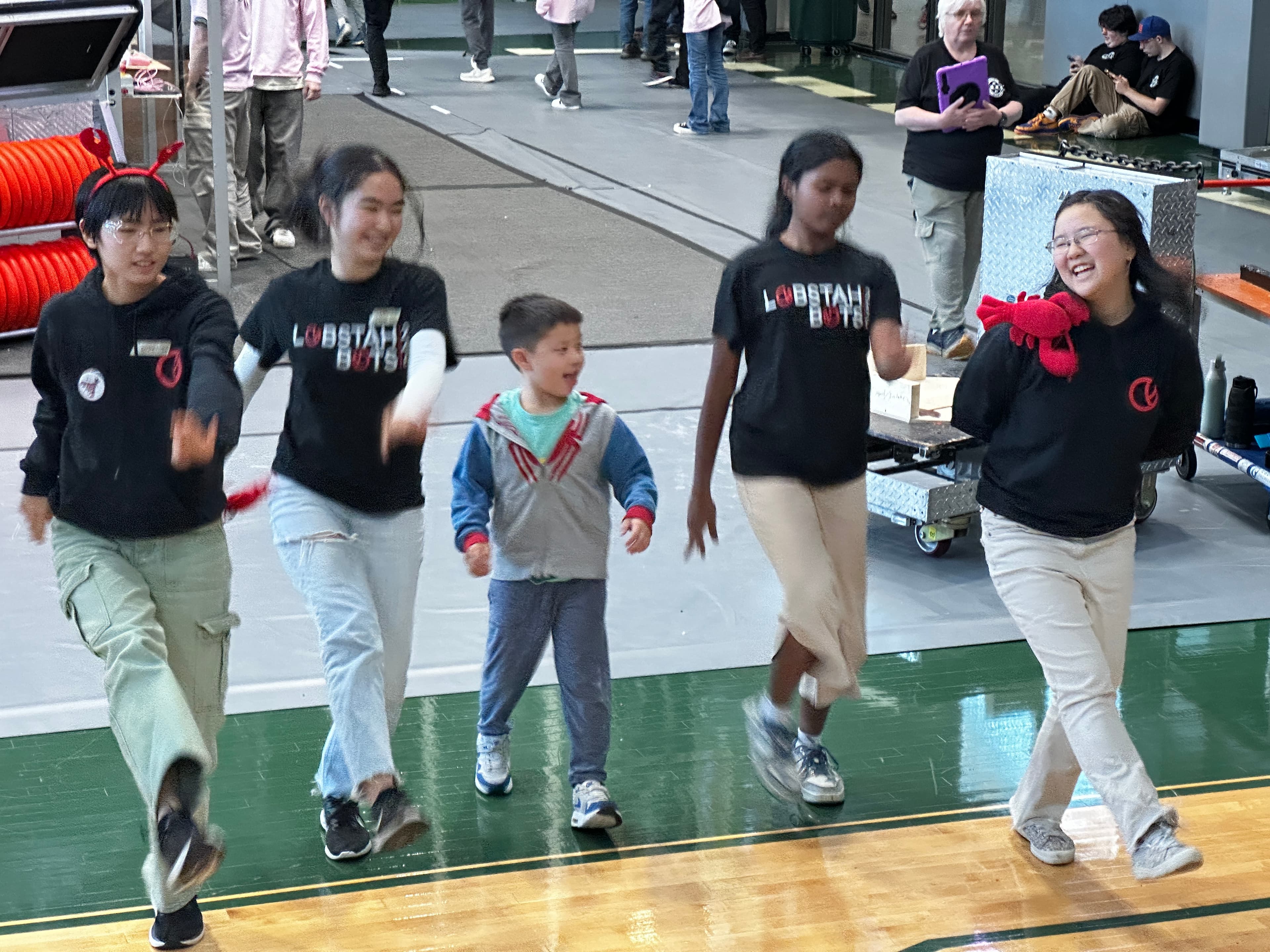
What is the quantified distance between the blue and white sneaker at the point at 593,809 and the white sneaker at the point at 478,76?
15.8 meters

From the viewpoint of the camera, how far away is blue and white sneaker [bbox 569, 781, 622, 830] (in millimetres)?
4383

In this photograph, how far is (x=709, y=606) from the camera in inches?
236

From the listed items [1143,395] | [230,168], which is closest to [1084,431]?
[1143,395]

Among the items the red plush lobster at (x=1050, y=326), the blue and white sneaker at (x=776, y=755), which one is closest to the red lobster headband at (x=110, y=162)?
the red plush lobster at (x=1050, y=326)

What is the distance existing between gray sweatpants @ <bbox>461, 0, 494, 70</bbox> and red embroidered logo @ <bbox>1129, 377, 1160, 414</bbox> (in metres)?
16.0

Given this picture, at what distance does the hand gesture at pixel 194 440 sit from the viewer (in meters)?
3.49

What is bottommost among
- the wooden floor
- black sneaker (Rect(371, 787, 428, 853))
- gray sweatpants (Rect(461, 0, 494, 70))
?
the wooden floor

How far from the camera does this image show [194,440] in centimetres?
349

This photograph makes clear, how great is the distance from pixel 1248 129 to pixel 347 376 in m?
13.4

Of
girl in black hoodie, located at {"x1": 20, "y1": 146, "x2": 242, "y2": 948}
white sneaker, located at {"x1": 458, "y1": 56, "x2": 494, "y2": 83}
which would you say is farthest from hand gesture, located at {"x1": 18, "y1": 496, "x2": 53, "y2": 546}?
white sneaker, located at {"x1": 458, "y1": 56, "x2": 494, "y2": 83}

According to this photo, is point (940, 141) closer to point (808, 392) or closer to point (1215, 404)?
point (1215, 404)

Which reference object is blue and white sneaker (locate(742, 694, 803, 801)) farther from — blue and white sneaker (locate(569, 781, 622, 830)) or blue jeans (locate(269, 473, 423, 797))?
blue jeans (locate(269, 473, 423, 797))

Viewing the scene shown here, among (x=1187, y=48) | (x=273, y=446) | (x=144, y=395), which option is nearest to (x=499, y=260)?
(x=273, y=446)

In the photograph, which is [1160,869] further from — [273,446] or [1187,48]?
[1187,48]
